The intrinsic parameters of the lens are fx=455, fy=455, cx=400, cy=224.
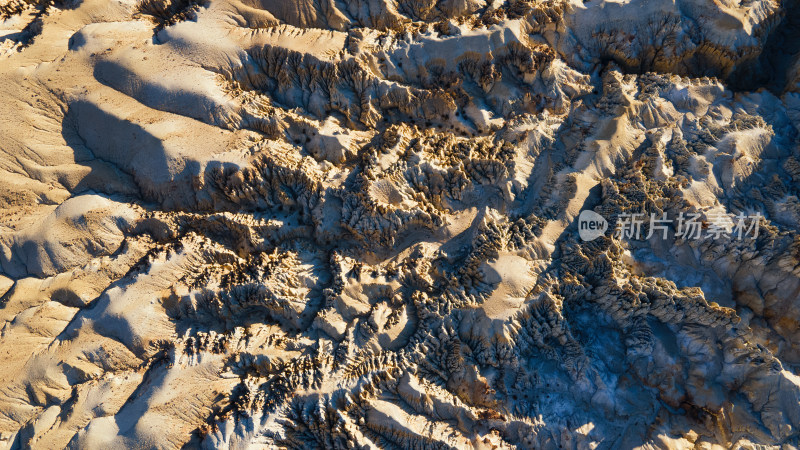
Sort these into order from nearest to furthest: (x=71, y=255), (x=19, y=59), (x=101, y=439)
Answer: (x=101, y=439) < (x=71, y=255) < (x=19, y=59)

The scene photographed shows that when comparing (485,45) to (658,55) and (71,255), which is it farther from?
(71,255)

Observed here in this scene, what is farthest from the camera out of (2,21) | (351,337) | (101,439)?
(2,21)

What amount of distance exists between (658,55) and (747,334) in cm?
692

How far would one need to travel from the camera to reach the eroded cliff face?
8.42 m

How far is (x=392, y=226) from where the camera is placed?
9.48m

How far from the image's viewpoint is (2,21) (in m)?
10.8

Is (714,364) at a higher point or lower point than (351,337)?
lower

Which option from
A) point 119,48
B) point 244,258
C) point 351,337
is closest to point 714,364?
point 351,337

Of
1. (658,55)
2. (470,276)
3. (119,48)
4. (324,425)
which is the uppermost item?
(119,48)

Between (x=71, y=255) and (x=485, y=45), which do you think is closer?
(x=71, y=255)

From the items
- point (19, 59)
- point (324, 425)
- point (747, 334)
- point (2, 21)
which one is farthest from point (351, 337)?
point (2, 21)

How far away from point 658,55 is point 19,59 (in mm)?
14988

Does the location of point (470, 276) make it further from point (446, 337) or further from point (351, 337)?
point (351, 337)

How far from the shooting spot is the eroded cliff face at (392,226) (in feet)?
27.6
